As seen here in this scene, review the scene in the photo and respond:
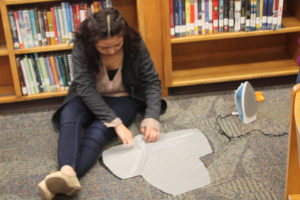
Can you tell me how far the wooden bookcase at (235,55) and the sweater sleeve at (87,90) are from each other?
56 centimetres

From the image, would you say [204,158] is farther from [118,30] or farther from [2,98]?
[2,98]

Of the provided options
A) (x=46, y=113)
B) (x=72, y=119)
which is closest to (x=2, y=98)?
(x=46, y=113)

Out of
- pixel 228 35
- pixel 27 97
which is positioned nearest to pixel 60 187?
pixel 27 97

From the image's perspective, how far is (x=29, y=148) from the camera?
6.33 ft

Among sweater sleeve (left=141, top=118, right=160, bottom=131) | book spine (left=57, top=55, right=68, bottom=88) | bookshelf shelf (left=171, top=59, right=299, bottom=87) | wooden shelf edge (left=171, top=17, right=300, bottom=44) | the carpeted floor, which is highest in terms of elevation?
wooden shelf edge (left=171, top=17, right=300, bottom=44)

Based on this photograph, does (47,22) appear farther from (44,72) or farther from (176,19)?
(176,19)

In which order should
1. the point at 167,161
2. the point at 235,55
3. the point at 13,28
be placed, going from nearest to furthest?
the point at 167,161 < the point at 13,28 < the point at 235,55

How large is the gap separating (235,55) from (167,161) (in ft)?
3.77

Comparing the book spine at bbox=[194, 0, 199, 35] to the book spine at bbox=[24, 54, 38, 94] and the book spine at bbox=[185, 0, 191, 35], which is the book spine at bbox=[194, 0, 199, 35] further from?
the book spine at bbox=[24, 54, 38, 94]

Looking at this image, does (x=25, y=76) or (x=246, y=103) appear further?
(x=25, y=76)

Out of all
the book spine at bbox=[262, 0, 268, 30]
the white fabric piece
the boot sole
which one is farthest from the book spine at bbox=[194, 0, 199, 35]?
the boot sole

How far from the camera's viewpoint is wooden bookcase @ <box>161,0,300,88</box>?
2.30 meters

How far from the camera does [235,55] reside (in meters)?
2.62

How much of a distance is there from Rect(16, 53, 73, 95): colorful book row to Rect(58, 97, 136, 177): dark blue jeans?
14.1 inches
